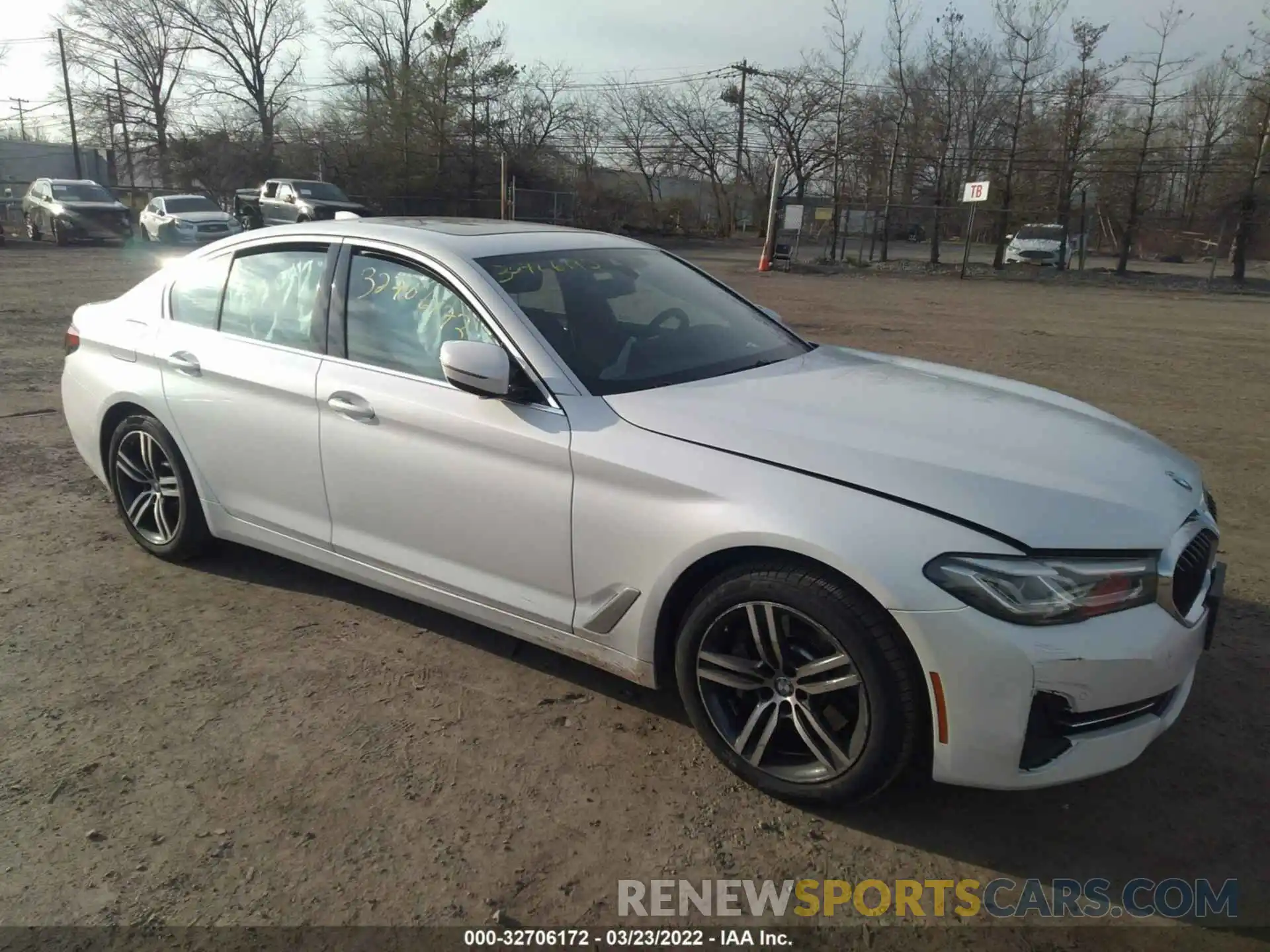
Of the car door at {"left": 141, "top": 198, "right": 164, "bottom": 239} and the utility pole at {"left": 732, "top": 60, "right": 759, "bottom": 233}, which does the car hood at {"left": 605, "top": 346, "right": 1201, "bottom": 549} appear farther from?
the utility pole at {"left": 732, "top": 60, "right": 759, "bottom": 233}

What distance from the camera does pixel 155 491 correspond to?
442 centimetres

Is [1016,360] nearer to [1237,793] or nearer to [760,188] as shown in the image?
[1237,793]

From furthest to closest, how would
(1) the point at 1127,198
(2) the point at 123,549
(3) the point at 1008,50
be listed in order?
(3) the point at 1008,50 → (1) the point at 1127,198 → (2) the point at 123,549

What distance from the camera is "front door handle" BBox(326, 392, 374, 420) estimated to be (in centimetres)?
348

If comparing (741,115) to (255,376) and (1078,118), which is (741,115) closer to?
(1078,118)

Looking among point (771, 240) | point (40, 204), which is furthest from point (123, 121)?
point (771, 240)

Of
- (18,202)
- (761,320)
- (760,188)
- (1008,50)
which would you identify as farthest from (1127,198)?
(18,202)

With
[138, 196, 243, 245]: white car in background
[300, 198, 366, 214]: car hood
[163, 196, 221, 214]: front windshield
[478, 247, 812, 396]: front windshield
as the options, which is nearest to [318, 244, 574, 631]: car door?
[478, 247, 812, 396]: front windshield

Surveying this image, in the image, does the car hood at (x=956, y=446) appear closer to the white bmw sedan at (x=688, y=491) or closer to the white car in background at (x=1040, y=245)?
the white bmw sedan at (x=688, y=491)

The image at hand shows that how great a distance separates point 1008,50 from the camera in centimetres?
3023

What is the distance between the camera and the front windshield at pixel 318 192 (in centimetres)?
2680

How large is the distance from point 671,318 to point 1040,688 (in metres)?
2.10

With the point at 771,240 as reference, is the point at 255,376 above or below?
above

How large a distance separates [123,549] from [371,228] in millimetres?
2188
